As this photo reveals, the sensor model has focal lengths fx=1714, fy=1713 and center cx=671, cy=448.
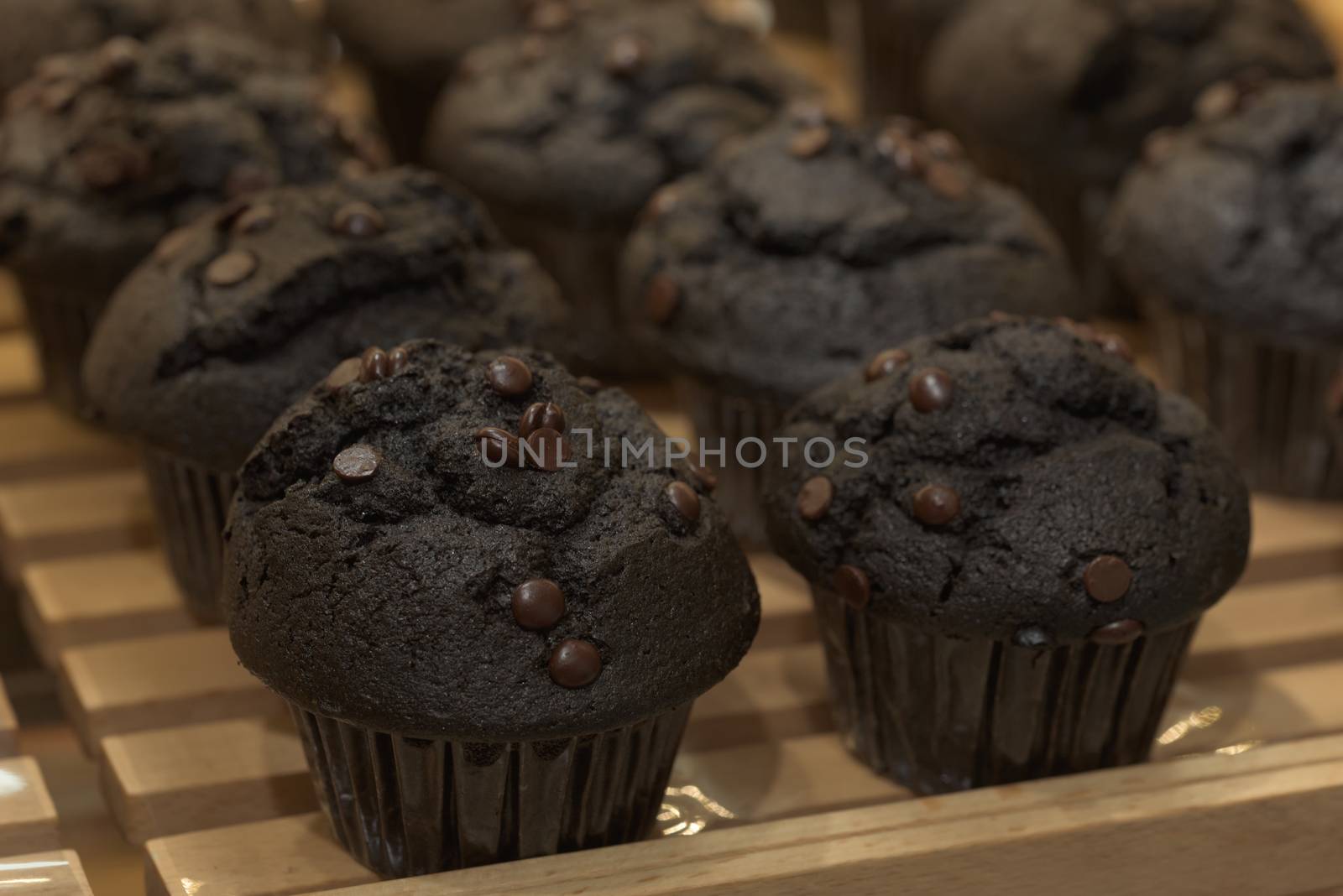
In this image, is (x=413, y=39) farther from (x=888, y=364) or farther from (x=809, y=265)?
(x=888, y=364)

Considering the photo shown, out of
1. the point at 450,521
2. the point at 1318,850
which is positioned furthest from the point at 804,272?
the point at 1318,850

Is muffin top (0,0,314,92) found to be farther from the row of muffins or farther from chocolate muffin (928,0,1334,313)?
chocolate muffin (928,0,1334,313)

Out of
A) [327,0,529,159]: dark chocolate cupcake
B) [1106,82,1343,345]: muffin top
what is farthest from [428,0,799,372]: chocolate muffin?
[1106,82,1343,345]: muffin top

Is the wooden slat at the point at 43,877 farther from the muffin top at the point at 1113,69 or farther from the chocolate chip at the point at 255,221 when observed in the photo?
the muffin top at the point at 1113,69

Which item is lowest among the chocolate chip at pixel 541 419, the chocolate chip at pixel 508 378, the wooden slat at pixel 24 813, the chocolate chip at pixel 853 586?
the wooden slat at pixel 24 813

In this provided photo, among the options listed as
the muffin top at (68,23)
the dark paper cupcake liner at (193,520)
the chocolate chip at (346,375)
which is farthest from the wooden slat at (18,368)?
the chocolate chip at (346,375)

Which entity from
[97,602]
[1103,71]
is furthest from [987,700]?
[1103,71]
